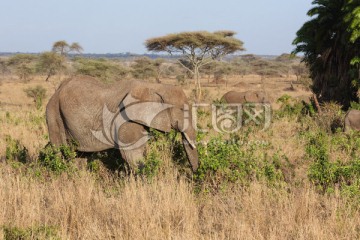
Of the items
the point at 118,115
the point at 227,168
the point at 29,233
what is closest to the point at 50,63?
the point at 118,115

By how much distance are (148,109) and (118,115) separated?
0.40 metres

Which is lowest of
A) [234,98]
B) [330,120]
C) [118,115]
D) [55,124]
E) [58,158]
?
[330,120]

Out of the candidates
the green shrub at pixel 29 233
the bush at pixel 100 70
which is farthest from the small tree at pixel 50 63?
the green shrub at pixel 29 233

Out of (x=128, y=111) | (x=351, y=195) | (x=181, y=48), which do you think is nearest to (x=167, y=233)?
(x=351, y=195)

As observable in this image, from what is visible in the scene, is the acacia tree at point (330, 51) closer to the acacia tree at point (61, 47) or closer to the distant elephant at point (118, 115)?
the distant elephant at point (118, 115)

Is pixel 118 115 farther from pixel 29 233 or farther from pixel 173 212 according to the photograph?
pixel 29 233

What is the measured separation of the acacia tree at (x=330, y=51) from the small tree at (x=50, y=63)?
80.6ft

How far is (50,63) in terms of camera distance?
34.5 metres

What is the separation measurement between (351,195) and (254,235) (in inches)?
54.2

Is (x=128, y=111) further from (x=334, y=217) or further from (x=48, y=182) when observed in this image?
(x=334, y=217)

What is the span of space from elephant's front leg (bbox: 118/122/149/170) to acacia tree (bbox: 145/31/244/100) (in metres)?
18.8

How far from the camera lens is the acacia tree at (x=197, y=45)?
24744 millimetres

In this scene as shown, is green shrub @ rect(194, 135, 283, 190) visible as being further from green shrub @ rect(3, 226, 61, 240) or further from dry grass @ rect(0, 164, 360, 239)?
green shrub @ rect(3, 226, 61, 240)

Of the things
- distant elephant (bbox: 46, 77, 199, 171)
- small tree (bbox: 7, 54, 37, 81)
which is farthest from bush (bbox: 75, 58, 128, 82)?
distant elephant (bbox: 46, 77, 199, 171)
